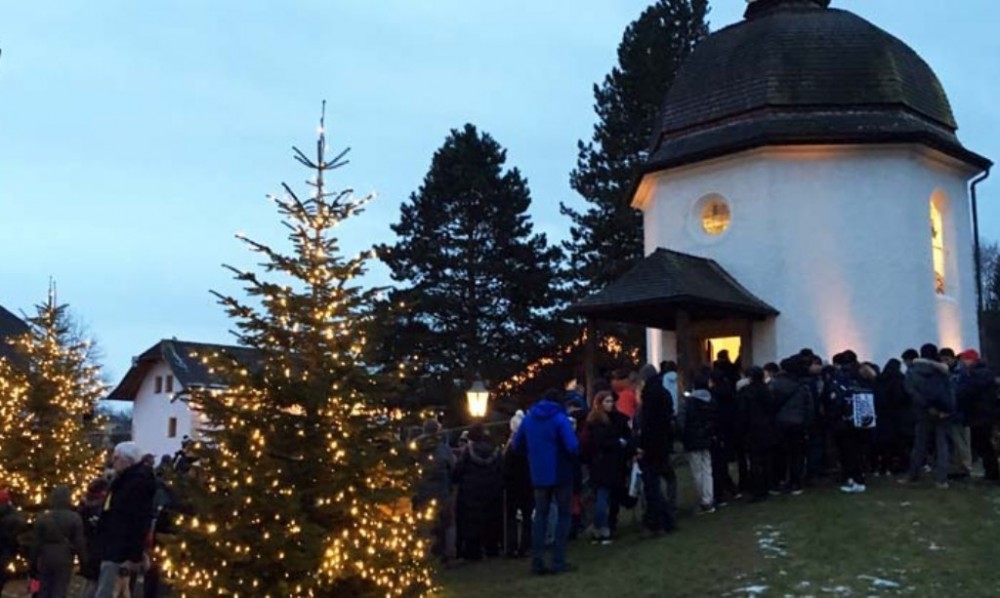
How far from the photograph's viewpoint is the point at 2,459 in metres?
16.4

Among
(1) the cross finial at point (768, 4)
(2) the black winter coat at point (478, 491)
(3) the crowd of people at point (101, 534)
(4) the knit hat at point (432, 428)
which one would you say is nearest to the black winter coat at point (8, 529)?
(3) the crowd of people at point (101, 534)

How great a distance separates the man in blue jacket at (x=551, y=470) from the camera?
1144 centimetres

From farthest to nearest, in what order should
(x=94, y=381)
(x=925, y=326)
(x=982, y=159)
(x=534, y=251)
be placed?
(x=534, y=251)
(x=982, y=159)
(x=925, y=326)
(x=94, y=381)

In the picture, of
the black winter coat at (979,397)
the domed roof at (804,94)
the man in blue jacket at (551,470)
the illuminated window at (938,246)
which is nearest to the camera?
the man in blue jacket at (551,470)

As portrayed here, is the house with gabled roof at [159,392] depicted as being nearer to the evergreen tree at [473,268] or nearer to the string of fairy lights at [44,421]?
the evergreen tree at [473,268]

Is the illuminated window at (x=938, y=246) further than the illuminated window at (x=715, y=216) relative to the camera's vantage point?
No

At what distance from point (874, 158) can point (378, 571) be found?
17.0 meters

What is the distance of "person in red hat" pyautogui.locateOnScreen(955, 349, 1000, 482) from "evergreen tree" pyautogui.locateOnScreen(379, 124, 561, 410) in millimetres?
25662

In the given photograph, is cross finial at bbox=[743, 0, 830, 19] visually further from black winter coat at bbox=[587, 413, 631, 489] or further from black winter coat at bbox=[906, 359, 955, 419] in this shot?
black winter coat at bbox=[587, 413, 631, 489]

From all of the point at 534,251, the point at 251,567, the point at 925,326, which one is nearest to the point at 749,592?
the point at 251,567

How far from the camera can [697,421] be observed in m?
12.8

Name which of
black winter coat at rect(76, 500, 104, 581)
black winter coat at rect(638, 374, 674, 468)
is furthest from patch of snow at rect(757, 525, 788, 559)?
black winter coat at rect(76, 500, 104, 581)

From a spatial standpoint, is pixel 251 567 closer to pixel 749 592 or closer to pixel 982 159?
pixel 749 592

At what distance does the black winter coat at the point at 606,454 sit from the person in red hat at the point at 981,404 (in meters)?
4.84
